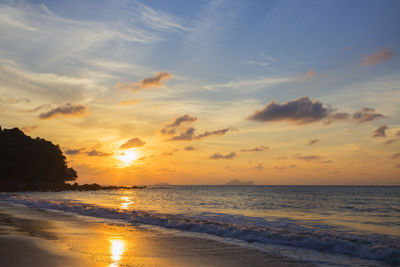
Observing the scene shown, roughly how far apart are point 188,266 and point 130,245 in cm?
385

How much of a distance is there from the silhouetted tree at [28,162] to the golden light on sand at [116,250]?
10092 cm

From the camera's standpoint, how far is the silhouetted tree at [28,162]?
362 ft

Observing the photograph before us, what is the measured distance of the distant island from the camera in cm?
11031

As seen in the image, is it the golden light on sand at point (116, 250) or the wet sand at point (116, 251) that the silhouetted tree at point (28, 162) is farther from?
the golden light on sand at point (116, 250)

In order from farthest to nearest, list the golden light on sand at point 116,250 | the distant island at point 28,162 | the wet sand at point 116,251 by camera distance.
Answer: the distant island at point 28,162 → the golden light on sand at point 116,250 → the wet sand at point 116,251

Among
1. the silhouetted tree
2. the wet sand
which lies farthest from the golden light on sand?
the silhouetted tree

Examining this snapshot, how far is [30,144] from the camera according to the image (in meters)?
122

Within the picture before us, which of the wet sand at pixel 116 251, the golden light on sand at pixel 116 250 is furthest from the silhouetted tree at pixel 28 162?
the golden light on sand at pixel 116 250

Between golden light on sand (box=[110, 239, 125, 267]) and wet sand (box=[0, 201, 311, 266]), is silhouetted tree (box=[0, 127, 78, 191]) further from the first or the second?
golden light on sand (box=[110, 239, 125, 267])

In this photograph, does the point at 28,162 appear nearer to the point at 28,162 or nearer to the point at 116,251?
the point at 28,162

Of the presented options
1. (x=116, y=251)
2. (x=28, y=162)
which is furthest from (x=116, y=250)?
(x=28, y=162)

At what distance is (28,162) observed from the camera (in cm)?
11625

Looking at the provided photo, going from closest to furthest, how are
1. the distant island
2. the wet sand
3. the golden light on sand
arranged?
1. the wet sand
2. the golden light on sand
3. the distant island

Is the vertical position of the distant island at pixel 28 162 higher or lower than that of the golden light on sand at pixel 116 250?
higher
